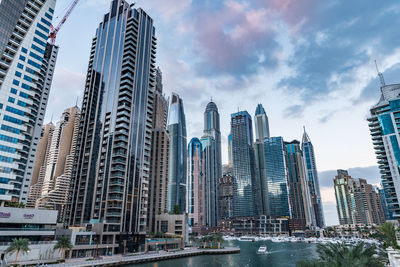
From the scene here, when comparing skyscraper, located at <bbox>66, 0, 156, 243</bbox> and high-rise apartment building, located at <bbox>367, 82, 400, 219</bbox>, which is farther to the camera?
high-rise apartment building, located at <bbox>367, 82, 400, 219</bbox>

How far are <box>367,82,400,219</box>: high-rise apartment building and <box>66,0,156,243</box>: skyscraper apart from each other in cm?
14650

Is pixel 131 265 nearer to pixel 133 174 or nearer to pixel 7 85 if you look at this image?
pixel 133 174

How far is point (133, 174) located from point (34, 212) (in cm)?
4775

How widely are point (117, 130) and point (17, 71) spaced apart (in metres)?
47.8

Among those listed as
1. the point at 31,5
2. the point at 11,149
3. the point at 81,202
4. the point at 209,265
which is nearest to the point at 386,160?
the point at 209,265

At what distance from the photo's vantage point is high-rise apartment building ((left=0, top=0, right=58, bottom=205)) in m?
96.6

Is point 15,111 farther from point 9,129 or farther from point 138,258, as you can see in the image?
point 138,258

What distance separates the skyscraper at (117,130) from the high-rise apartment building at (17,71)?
105 feet

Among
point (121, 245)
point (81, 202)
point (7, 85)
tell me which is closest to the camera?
point (7, 85)

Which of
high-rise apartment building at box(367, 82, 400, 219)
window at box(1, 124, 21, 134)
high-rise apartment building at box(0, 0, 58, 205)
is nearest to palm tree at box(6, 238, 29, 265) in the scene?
high-rise apartment building at box(0, 0, 58, 205)

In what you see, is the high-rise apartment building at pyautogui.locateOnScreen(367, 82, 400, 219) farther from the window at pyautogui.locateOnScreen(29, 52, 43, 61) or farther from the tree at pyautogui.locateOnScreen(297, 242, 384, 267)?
the window at pyautogui.locateOnScreen(29, 52, 43, 61)

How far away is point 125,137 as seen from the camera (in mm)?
130125

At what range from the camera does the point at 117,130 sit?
13075 cm

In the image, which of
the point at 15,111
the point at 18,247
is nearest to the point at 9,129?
the point at 15,111
